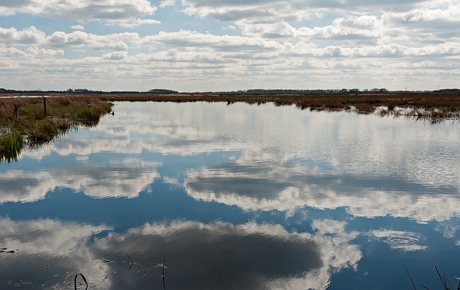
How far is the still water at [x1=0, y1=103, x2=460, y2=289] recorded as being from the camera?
6020mm

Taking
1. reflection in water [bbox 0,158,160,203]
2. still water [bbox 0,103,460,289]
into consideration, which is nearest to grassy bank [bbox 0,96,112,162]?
still water [bbox 0,103,460,289]

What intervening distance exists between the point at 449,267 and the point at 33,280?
21.0ft

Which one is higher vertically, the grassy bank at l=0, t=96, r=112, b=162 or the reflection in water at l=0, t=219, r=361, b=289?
the grassy bank at l=0, t=96, r=112, b=162

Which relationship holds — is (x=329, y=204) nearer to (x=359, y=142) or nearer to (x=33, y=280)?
(x=33, y=280)

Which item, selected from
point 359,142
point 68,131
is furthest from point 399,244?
point 68,131

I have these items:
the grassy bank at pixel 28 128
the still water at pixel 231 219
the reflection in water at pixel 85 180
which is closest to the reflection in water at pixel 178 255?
the still water at pixel 231 219

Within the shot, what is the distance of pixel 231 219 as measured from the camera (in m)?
8.38

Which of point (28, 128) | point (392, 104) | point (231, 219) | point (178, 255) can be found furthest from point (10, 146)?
point (392, 104)

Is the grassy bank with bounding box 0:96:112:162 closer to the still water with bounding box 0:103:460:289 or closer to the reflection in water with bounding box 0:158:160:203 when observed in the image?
the still water with bounding box 0:103:460:289

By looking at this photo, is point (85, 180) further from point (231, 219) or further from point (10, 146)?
point (10, 146)

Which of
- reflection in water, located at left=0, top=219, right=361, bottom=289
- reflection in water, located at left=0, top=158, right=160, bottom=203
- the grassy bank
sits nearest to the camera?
reflection in water, located at left=0, top=219, right=361, bottom=289

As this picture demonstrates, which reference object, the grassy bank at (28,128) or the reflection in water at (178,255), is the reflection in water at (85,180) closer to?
the reflection in water at (178,255)

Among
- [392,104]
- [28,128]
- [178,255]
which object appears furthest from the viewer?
[392,104]

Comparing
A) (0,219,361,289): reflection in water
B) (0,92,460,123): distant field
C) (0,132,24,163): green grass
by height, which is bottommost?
(0,219,361,289): reflection in water
